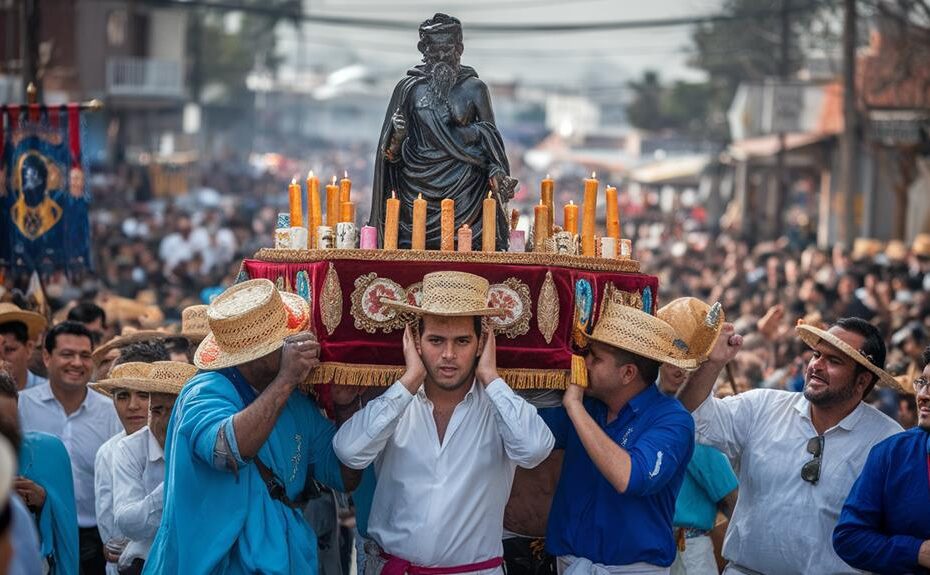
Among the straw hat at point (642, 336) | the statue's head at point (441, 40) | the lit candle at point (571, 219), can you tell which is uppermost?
the statue's head at point (441, 40)

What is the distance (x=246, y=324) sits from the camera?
6.54 m

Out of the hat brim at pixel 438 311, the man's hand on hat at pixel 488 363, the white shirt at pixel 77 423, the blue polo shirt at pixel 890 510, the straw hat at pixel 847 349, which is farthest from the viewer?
the white shirt at pixel 77 423

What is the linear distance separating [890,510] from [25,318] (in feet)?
18.6

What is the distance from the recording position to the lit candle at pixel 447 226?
732cm

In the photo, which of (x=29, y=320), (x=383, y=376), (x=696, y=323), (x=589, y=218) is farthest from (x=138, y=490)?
(x=29, y=320)

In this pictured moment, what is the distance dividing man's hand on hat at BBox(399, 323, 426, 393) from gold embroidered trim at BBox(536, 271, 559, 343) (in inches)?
23.2

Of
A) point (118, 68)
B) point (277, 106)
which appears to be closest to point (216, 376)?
point (118, 68)

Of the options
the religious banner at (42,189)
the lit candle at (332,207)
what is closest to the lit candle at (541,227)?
the lit candle at (332,207)

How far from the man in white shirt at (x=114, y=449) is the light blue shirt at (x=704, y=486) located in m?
2.71

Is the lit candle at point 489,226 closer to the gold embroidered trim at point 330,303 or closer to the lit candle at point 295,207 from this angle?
the gold embroidered trim at point 330,303

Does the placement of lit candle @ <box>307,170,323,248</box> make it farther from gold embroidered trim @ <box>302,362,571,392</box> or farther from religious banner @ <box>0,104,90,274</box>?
religious banner @ <box>0,104,90,274</box>

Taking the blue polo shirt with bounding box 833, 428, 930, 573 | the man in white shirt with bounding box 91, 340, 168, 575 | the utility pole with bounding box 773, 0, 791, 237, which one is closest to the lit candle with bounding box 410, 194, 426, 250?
the man in white shirt with bounding box 91, 340, 168, 575

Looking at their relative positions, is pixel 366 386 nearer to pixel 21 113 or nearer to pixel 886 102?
pixel 21 113

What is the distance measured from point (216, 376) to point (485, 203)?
154 centimetres
